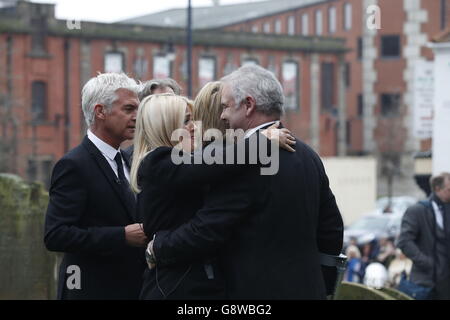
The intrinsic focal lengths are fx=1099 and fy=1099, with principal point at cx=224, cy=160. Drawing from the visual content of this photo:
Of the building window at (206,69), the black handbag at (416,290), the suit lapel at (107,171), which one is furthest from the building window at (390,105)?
the suit lapel at (107,171)

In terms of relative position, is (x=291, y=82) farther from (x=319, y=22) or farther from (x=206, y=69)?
(x=319, y=22)

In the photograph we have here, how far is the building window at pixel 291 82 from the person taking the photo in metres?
60.0

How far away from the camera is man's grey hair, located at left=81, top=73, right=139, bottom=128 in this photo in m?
6.31

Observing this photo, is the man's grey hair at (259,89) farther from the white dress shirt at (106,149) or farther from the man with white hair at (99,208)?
the white dress shirt at (106,149)

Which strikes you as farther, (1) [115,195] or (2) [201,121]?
(1) [115,195]

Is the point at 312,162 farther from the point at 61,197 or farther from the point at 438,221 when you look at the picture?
the point at 438,221

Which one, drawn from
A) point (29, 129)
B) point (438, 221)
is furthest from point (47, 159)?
point (438, 221)

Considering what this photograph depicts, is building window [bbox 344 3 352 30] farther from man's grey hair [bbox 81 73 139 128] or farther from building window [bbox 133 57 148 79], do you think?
man's grey hair [bbox 81 73 139 128]

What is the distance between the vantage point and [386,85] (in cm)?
6850

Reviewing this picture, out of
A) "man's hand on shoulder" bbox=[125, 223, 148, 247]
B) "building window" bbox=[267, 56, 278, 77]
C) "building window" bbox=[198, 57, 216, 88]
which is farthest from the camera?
"building window" bbox=[267, 56, 278, 77]

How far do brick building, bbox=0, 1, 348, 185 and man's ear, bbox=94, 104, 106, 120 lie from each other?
3863cm

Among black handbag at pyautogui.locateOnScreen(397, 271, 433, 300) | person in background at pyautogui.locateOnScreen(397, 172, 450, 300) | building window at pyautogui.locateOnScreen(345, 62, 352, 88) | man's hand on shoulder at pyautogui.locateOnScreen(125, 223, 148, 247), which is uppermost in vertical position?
building window at pyautogui.locateOnScreen(345, 62, 352, 88)

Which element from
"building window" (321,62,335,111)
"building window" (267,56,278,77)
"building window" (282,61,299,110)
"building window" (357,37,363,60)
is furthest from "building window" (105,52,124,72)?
"building window" (357,37,363,60)

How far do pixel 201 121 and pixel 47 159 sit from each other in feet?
152
